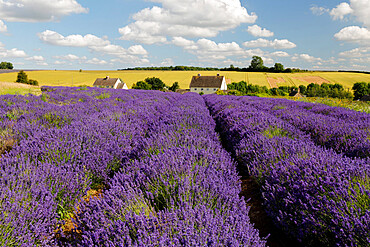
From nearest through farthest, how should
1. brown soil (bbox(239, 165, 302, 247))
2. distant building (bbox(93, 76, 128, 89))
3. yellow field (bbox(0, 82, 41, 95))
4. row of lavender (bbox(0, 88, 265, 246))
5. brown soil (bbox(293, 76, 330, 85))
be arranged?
row of lavender (bbox(0, 88, 265, 246)), brown soil (bbox(239, 165, 302, 247)), yellow field (bbox(0, 82, 41, 95)), distant building (bbox(93, 76, 128, 89)), brown soil (bbox(293, 76, 330, 85))

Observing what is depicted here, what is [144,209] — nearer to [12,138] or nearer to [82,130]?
[82,130]

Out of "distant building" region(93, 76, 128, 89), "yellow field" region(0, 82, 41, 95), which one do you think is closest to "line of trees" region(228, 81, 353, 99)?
"distant building" region(93, 76, 128, 89)

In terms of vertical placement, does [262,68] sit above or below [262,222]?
above

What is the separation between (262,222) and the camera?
235 cm

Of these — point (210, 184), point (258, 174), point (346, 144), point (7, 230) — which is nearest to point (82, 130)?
point (7, 230)

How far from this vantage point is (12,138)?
10.4ft

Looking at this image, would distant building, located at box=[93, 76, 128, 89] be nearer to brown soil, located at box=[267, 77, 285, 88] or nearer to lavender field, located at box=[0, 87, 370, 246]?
brown soil, located at box=[267, 77, 285, 88]

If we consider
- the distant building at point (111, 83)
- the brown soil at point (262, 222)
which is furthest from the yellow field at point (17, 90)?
the distant building at point (111, 83)

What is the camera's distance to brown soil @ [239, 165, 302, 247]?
78.3 inches

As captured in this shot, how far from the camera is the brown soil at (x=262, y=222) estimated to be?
199 centimetres

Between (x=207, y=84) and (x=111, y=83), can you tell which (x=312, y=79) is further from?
(x=111, y=83)

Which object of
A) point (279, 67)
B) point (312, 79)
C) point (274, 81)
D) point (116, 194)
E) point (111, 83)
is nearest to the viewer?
point (116, 194)

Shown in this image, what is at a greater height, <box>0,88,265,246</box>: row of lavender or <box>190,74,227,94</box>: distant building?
<box>190,74,227,94</box>: distant building

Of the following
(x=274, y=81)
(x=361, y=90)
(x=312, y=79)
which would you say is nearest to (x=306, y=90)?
(x=274, y=81)
